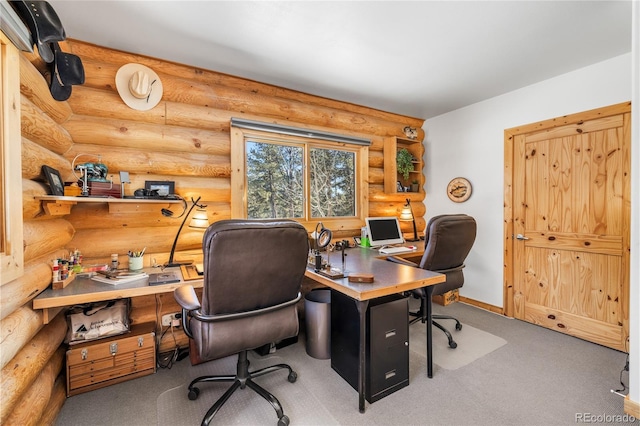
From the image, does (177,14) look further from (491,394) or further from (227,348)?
(491,394)

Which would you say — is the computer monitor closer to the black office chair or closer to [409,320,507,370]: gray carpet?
the black office chair

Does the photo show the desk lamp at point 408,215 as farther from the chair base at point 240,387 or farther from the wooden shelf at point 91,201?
the wooden shelf at point 91,201

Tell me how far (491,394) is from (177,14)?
341 cm

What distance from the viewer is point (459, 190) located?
381cm

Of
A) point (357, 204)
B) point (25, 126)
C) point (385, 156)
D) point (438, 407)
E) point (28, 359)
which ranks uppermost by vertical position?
point (385, 156)

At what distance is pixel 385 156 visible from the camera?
392cm

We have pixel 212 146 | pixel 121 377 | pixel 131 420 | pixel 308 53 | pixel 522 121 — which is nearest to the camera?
pixel 131 420

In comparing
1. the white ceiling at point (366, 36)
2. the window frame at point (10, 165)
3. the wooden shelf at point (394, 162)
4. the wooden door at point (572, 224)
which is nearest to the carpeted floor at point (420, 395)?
the wooden door at point (572, 224)

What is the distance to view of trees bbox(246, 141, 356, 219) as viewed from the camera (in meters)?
3.05

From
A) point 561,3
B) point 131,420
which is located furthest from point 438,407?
point 561,3

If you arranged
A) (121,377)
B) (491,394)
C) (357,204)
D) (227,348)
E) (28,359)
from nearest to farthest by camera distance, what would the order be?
(28,359), (227,348), (491,394), (121,377), (357,204)

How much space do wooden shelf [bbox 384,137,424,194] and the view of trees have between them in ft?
1.65

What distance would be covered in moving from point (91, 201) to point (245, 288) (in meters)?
1.44

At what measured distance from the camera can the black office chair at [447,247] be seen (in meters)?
2.41
